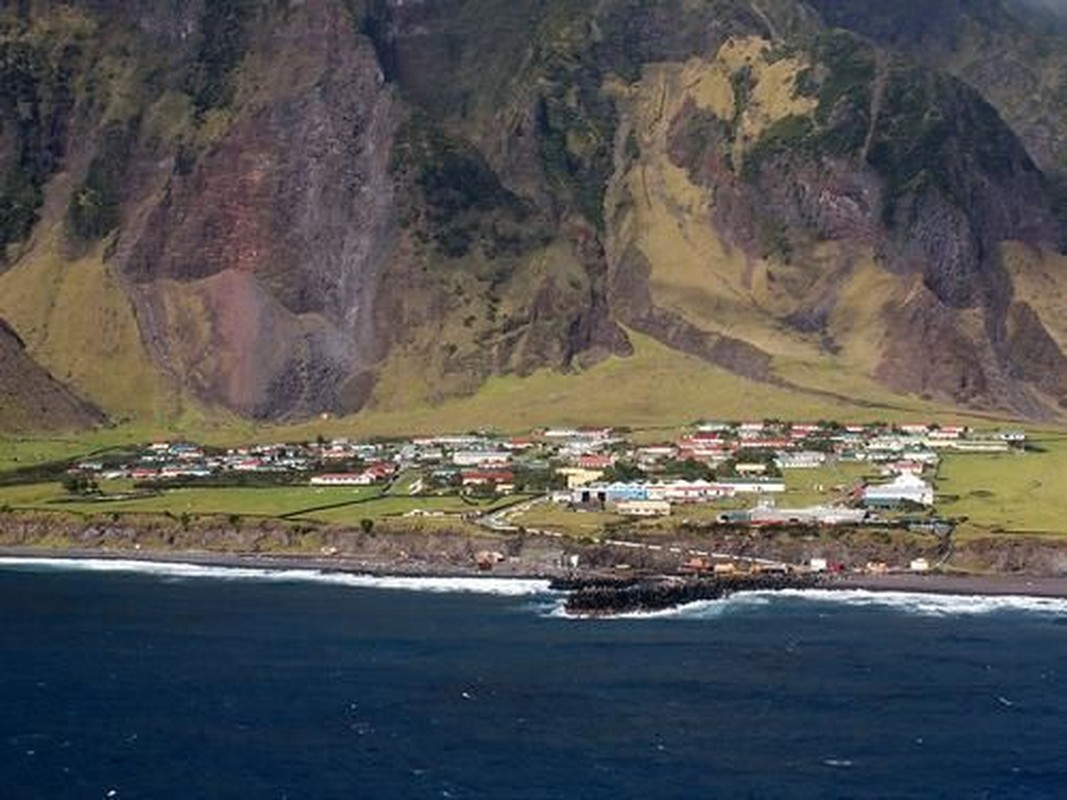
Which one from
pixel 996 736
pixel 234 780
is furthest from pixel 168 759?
pixel 996 736

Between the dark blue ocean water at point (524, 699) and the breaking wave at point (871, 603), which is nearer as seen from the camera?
the dark blue ocean water at point (524, 699)

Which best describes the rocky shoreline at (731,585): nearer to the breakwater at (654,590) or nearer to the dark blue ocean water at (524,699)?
the breakwater at (654,590)

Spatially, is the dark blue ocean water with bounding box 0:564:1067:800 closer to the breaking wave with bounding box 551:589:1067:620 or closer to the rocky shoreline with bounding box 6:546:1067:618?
the breaking wave with bounding box 551:589:1067:620

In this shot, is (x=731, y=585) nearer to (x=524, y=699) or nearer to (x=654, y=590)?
(x=654, y=590)

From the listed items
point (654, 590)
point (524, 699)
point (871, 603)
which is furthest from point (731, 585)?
point (524, 699)

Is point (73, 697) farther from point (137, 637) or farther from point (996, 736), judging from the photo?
point (996, 736)

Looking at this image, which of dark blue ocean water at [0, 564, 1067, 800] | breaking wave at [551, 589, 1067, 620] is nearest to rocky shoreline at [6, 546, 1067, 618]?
breaking wave at [551, 589, 1067, 620]

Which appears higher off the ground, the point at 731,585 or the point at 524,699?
the point at 524,699

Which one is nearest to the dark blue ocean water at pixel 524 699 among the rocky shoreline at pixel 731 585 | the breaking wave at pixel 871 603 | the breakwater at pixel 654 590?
the breaking wave at pixel 871 603
